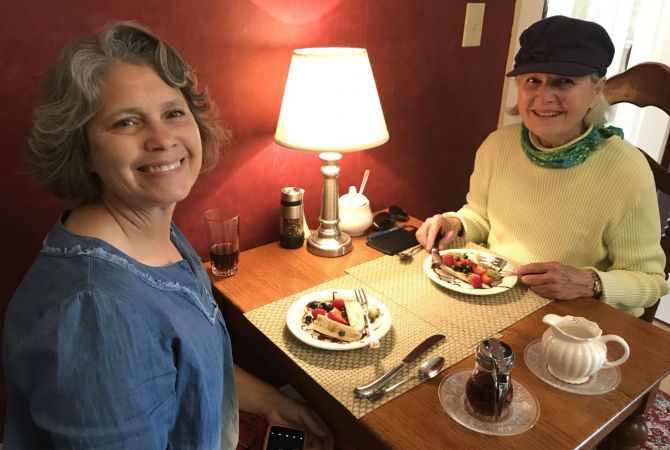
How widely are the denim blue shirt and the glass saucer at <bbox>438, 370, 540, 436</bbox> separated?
1.41 feet

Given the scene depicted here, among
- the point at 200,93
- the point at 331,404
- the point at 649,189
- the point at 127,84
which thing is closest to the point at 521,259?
the point at 649,189

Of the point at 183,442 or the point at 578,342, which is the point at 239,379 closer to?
the point at 183,442

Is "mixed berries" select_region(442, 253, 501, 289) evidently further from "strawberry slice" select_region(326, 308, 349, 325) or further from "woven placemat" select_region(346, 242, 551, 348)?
"strawberry slice" select_region(326, 308, 349, 325)

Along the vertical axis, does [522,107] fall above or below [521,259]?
above

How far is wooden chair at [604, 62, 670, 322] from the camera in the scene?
4.83ft

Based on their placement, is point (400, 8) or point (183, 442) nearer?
point (183, 442)

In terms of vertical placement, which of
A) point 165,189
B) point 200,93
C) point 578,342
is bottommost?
point 578,342

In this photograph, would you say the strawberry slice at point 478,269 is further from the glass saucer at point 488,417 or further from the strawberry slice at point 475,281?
the glass saucer at point 488,417

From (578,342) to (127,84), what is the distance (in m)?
0.93

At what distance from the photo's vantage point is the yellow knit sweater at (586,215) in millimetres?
1331

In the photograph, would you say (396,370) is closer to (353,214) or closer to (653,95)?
(353,214)

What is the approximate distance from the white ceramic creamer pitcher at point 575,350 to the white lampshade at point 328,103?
0.66m

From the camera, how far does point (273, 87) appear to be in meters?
1.47

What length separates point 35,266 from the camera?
82 centimetres
